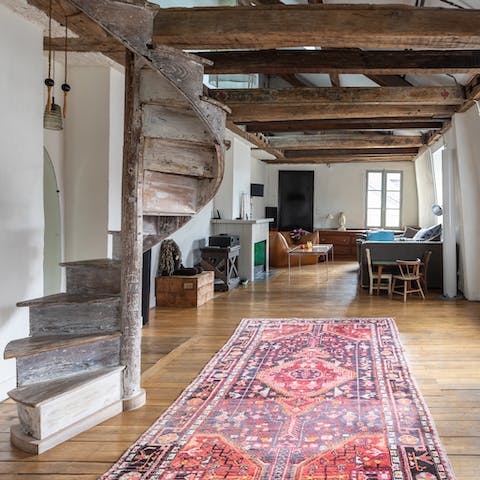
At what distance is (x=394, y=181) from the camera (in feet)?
47.5

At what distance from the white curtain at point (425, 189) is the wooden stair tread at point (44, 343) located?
33.9 feet

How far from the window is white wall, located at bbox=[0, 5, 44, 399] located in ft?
39.4

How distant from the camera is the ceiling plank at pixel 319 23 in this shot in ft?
11.0

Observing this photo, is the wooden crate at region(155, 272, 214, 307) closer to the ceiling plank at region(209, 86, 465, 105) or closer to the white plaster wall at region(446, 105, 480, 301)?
the ceiling plank at region(209, 86, 465, 105)

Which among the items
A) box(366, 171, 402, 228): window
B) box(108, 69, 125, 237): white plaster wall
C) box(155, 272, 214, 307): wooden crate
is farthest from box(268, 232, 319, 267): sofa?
box(108, 69, 125, 237): white plaster wall

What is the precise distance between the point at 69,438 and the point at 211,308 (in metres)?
4.01

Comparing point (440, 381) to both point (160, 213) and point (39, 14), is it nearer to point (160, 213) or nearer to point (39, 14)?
point (160, 213)

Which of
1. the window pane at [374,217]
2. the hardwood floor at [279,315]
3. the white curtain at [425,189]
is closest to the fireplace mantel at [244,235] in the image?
the hardwood floor at [279,315]

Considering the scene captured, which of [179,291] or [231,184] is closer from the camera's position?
[179,291]

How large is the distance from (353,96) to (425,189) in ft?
22.8

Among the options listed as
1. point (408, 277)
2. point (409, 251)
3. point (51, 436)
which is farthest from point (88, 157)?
point (409, 251)

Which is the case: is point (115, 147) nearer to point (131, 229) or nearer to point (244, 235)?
point (131, 229)

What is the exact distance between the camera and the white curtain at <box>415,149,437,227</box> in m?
12.1

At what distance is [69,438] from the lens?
299 cm
